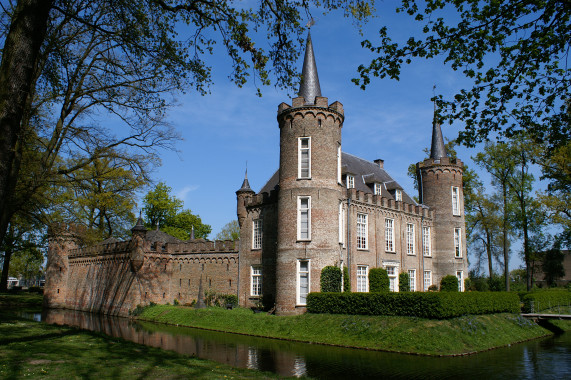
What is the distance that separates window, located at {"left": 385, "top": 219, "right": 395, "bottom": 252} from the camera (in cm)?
2948

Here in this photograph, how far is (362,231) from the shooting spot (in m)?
27.6

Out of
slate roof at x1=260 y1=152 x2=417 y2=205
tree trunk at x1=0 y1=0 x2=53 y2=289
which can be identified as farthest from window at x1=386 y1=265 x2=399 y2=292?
tree trunk at x1=0 y1=0 x2=53 y2=289

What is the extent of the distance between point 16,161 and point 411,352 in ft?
45.2

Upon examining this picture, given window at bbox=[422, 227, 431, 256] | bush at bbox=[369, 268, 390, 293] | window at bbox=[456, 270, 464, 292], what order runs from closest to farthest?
bush at bbox=[369, 268, 390, 293], window at bbox=[422, 227, 431, 256], window at bbox=[456, 270, 464, 292]

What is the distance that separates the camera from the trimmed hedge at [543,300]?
2694 cm

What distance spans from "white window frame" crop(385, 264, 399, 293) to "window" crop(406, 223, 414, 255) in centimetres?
220

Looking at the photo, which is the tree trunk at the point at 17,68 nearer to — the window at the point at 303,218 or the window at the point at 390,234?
the window at the point at 303,218

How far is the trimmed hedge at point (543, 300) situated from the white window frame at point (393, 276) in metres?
7.65

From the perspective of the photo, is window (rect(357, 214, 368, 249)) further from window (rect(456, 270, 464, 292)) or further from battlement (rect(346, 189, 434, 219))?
window (rect(456, 270, 464, 292))

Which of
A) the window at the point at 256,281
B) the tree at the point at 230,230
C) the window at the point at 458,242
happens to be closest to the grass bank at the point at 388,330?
the window at the point at 256,281

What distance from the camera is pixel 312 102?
79.2 ft

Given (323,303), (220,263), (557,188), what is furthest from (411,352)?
(557,188)

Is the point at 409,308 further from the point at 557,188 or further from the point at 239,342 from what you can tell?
the point at 557,188

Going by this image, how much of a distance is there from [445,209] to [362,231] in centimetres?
910
